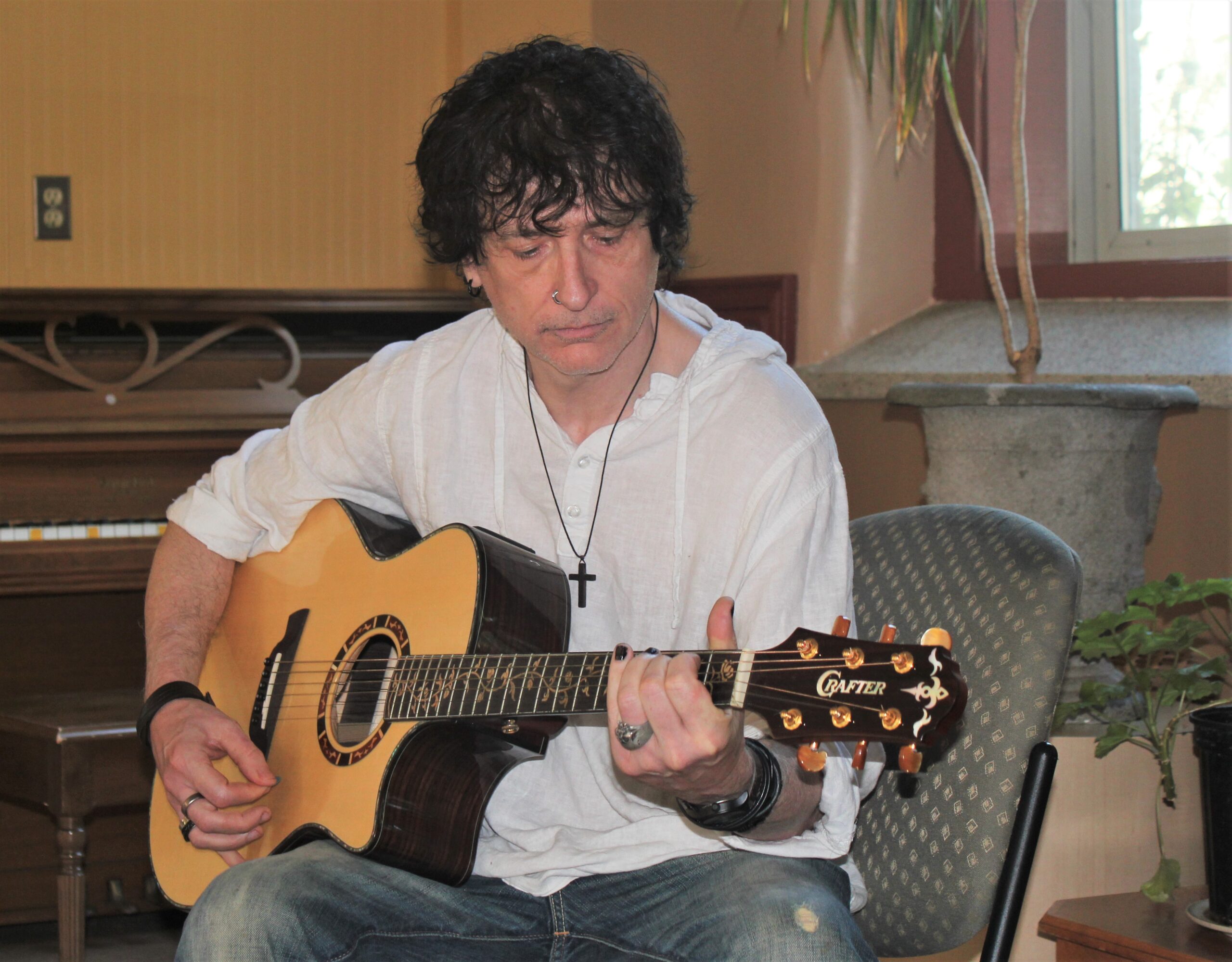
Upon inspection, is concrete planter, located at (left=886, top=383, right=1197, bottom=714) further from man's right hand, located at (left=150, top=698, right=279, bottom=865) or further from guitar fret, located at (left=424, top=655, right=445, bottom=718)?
man's right hand, located at (left=150, top=698, right=279, bottom=865)

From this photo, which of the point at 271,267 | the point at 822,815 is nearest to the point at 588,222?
the point at 822,815

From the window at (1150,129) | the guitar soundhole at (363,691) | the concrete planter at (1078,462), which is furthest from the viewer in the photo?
the window at (1150,129)

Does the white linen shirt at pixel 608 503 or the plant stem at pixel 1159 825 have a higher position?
the white linen shirt at pixel 608 503

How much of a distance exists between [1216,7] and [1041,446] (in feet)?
3.36

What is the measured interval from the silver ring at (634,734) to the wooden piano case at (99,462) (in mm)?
1798

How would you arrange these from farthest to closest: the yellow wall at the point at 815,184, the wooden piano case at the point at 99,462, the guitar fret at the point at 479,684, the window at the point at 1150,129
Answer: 1. the yellow wall at the point at 815,184
2. the wooden piano case at the point at 99,462
3. the window at the point at 1150,129
4. the guitar fret at the point at 479,684

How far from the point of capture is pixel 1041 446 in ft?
6.34

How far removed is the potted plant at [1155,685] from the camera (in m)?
1.65

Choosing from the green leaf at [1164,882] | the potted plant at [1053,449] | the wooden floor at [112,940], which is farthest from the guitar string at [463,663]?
the wooden floor at [112,940]

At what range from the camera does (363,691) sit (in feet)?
4.63

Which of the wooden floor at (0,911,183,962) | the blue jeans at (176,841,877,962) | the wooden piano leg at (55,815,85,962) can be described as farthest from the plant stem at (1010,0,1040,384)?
the wooden floor at (0,911,183,962)

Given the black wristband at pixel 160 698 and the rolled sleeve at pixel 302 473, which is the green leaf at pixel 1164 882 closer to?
the rolled sleeve at pixel 302 473

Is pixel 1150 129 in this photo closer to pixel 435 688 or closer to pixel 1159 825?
pixel 1159 825

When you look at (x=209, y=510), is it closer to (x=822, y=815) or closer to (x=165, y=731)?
(x=165, y=731)
